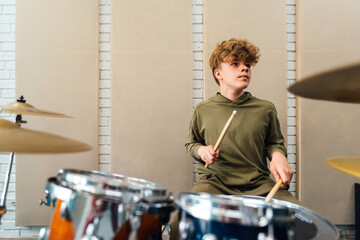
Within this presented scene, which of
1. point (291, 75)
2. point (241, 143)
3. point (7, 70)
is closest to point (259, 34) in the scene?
point (291, 75)

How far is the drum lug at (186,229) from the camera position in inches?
26.7

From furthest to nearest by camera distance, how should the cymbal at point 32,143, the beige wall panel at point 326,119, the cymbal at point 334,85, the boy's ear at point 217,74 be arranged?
the beige wall panel at point 326,119 → the boy's ear at point 217,74 → the cymbal at point 32,143 → the cymbal at point 334,85

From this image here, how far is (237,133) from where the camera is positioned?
140 cm

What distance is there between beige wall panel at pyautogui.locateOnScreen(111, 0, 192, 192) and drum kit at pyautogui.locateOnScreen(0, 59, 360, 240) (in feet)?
3.36

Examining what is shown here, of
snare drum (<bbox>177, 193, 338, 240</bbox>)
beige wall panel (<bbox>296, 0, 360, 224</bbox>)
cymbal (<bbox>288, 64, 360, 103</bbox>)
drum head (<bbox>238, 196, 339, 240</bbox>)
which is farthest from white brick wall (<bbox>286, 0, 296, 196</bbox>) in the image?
snare drum (<bbox>177, 193, 338, 240</bbox>)

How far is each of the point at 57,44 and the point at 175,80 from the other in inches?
36.7

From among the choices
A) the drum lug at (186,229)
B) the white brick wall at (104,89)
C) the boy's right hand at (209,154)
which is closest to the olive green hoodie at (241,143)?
the boy's right hand at (209,154)

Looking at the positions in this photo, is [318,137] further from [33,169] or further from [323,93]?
[33,169]

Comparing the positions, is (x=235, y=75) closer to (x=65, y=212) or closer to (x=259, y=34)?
(x=259, y=34)

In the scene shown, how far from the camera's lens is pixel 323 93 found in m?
0.69

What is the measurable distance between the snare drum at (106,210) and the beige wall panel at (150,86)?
3.61 ft

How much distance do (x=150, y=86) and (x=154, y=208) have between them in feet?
4.19

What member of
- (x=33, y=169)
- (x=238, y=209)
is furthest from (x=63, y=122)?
(x=238, y=209)

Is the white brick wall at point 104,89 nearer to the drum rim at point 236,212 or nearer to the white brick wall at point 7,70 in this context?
the white brick wall at point 7,70
